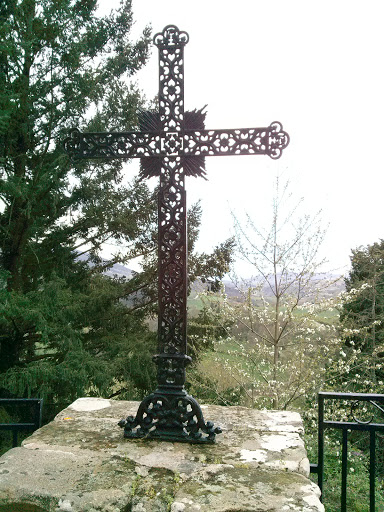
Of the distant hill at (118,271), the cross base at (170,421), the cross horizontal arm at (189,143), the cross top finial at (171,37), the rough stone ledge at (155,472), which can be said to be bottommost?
the rough stone ledge at (155,472)

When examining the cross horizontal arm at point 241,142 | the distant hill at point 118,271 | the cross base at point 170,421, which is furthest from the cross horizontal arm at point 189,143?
the distant hill at point 118,271

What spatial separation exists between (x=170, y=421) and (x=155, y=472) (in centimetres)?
43

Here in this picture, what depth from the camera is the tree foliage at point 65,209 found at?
695cm

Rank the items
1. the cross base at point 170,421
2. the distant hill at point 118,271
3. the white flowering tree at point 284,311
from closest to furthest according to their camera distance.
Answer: the cross base at point 170,421 < the white flowering tree at point 284,311 < the distant hill at point 118,271

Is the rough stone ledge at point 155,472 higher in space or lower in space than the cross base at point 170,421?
lower

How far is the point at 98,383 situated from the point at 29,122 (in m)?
4.39

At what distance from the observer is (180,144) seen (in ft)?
8.49

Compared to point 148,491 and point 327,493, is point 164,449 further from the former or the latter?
point 327,493

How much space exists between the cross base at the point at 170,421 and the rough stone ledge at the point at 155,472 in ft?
0.17

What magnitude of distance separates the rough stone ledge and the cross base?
5cm

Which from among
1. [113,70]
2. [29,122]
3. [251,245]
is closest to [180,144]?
[251,245]

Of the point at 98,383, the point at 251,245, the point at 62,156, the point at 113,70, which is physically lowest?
the point at 98,383

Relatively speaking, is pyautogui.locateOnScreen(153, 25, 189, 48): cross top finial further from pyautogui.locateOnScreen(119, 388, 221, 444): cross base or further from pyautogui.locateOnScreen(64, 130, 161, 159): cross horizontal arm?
pyautogui.locateOnScreen(119, 388, 221, 444): cross base

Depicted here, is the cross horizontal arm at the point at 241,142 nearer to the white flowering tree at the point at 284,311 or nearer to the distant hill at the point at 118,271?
the white flowering tree at the point at 284,311
